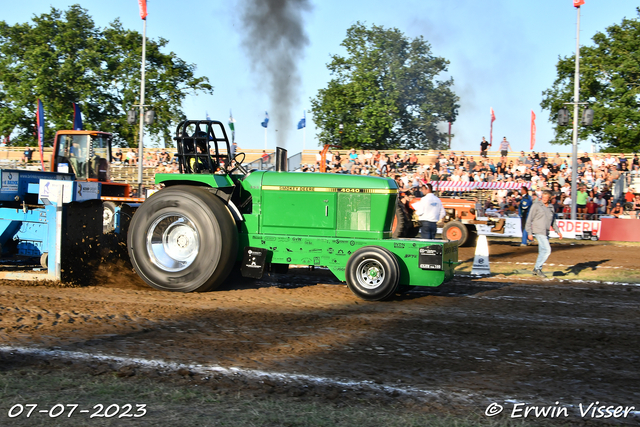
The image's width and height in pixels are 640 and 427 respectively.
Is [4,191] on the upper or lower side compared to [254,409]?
upper

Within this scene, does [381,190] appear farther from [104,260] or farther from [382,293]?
[104,260]

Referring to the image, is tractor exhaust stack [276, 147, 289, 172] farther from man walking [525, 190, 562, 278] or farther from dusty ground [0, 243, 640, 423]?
man walking [525, 190, 562, 278]

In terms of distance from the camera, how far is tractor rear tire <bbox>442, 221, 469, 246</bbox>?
16.3 m

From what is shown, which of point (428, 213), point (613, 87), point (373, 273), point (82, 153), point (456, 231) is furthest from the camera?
point (613, 87)

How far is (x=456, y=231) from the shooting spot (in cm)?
1639

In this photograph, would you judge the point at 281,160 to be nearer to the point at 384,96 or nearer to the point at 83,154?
the point at 83,154

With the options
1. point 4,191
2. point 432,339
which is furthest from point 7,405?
point 4,191

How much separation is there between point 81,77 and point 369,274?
34207mm

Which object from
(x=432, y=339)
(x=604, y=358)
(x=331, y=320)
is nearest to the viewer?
(x=604, y=358)

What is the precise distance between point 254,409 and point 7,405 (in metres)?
1.45

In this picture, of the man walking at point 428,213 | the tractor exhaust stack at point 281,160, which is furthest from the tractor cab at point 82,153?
the tractor exhaust stack at point 281,160

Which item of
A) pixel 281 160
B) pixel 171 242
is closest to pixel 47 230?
pixel 171 242

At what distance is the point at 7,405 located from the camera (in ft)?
12.0

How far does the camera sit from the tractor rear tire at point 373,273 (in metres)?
7.14
